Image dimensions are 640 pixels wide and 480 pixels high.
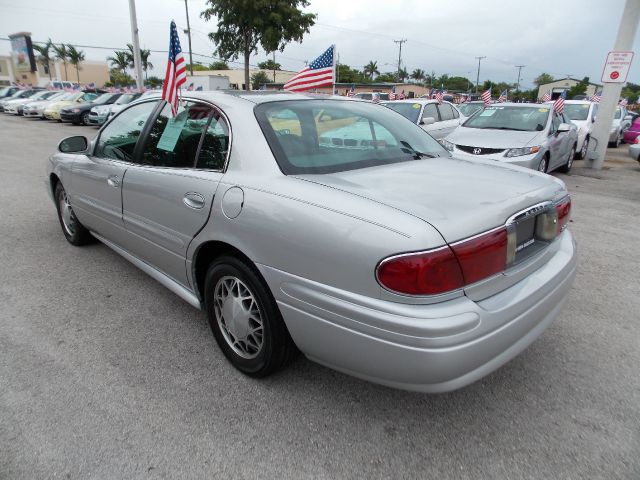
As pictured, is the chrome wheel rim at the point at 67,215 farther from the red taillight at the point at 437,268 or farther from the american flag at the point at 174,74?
the red taillight at the point at 437,268

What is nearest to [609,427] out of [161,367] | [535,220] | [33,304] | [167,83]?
[535,220]

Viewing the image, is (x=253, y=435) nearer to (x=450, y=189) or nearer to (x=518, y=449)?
(x=518, y=449)

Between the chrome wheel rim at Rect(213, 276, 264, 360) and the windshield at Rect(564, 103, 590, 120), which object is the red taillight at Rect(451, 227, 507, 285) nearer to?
the chrome wheel rim at Rect(213, 276, 264, 360)

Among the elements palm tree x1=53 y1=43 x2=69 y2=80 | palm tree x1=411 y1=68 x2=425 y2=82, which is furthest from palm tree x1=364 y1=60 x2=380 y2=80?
palm tree x1=53 y1=43 x2=69 y2=80

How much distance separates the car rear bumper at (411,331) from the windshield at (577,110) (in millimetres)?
11632

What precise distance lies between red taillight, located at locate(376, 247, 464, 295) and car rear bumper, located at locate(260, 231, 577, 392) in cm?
7

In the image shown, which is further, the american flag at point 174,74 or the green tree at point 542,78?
the green tree at point 542,78

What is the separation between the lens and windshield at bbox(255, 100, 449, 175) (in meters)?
2.32

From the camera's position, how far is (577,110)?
1185cm

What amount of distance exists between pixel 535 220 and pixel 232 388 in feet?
5.93

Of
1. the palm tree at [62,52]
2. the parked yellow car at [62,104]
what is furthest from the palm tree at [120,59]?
the parked yellow car at [62,104]

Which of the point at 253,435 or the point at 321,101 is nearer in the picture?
the point at 253,435

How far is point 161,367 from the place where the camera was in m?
2.58

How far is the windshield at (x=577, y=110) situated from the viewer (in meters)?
11.6
